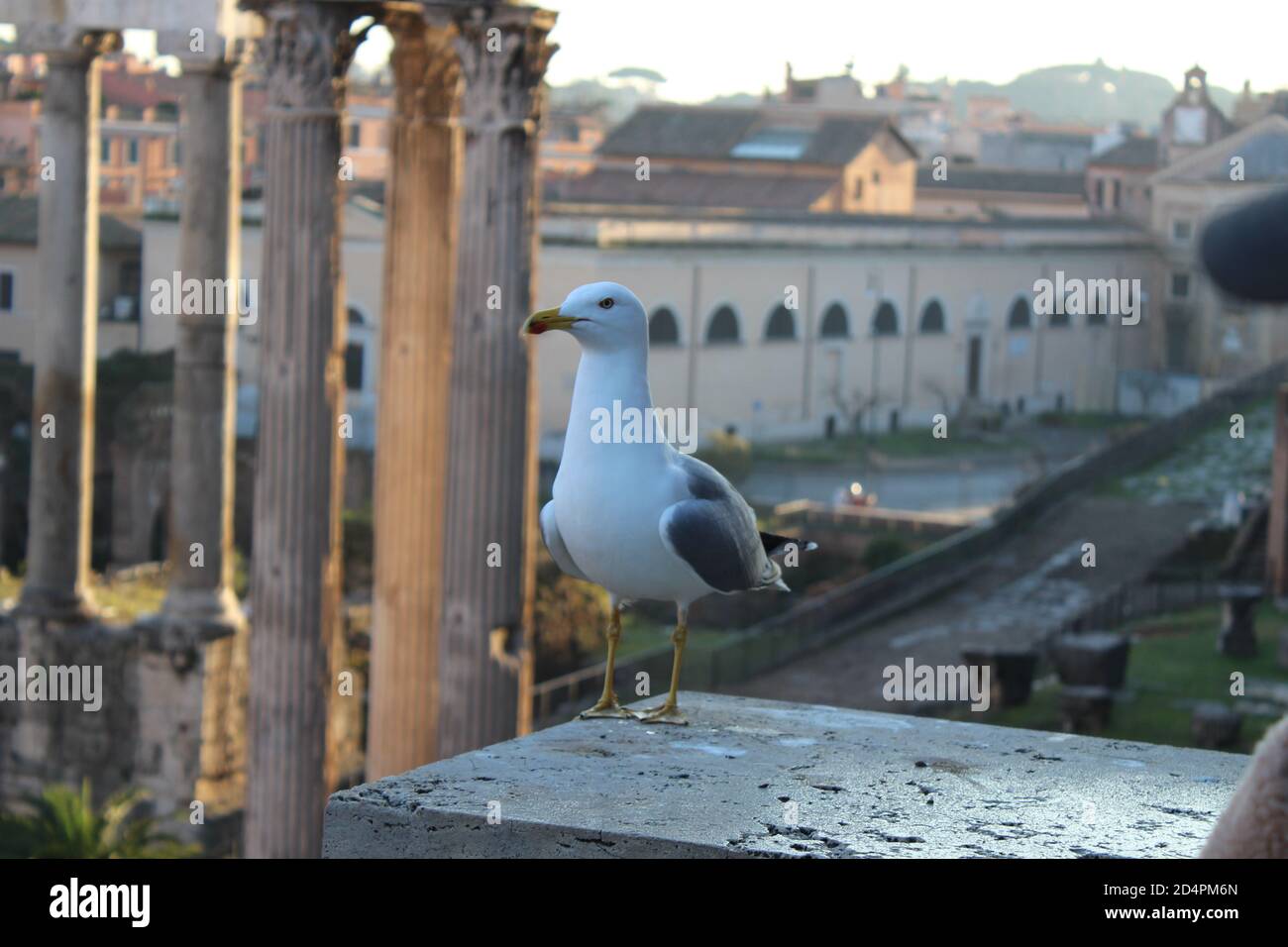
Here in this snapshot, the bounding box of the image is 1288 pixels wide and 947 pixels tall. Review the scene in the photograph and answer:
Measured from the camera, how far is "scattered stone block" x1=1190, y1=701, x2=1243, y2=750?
19094 millimetres

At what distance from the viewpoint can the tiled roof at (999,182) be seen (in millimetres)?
56594

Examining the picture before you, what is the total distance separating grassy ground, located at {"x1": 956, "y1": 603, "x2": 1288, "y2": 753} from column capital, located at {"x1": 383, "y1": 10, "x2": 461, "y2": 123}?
981 centimetres

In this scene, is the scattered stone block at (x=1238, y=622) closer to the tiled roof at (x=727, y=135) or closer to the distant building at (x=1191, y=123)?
the tiled roof at (x=727, y=135)

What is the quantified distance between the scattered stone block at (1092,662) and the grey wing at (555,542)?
17.7m

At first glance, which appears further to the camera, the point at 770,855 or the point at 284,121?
the point at 284,121

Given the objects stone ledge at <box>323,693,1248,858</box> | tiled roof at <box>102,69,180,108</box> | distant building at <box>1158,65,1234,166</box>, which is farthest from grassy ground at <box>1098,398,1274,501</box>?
stone ledge at <box>323,693,1248,858</box>

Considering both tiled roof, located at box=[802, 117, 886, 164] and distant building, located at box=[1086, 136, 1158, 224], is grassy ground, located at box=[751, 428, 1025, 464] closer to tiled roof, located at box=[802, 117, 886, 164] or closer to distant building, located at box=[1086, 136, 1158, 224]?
tiled roof, located at box=[802, 117, 886, 164]

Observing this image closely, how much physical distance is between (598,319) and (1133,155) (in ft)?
179

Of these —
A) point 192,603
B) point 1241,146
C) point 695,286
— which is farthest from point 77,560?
point 1241,146

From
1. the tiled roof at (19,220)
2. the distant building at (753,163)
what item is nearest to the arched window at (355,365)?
the tiled roof at (19,220)

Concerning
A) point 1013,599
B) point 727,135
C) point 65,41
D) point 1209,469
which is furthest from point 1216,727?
point 727,135

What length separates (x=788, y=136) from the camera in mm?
52500
